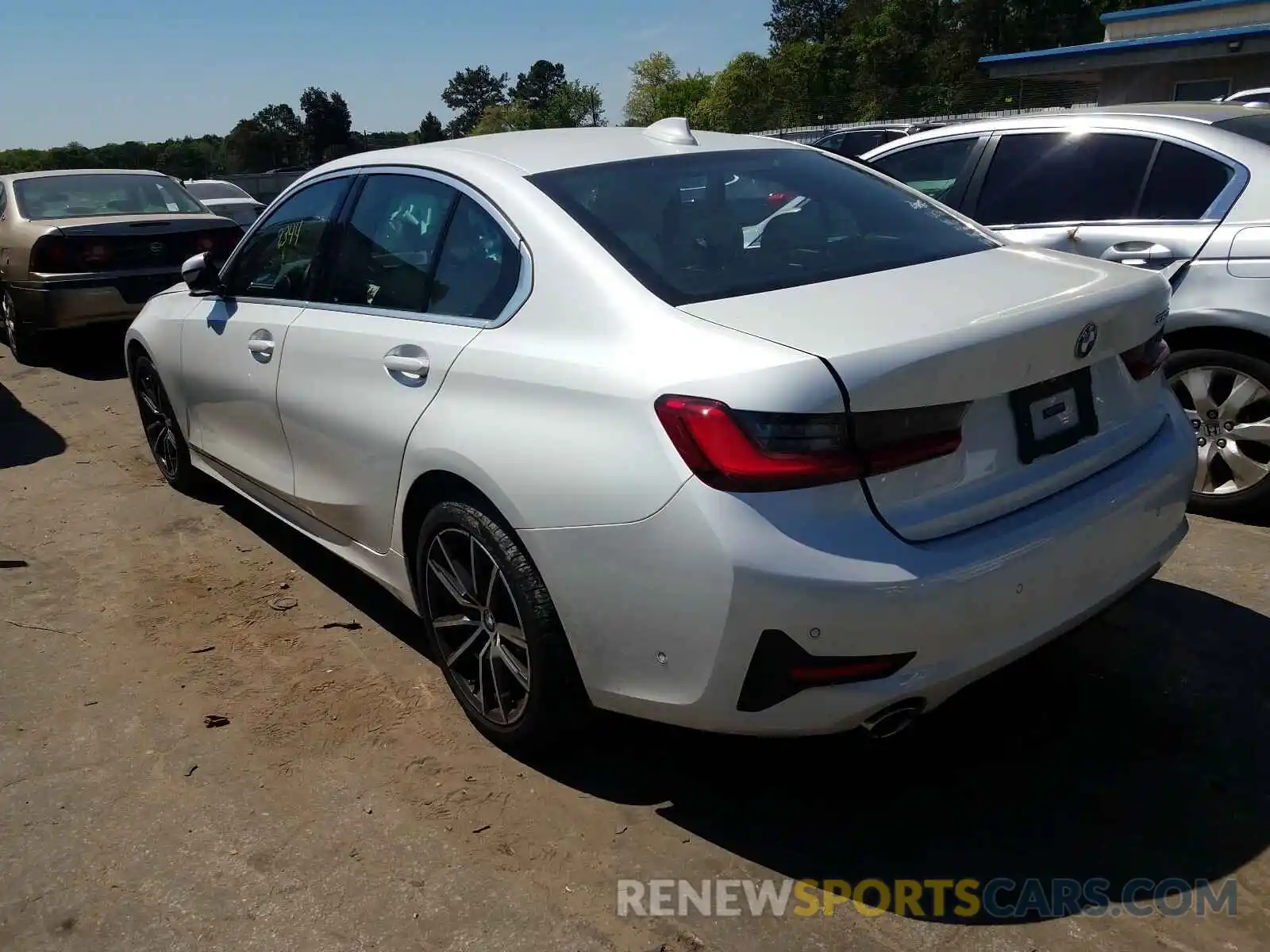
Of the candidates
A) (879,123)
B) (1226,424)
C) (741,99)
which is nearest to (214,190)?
(879,123)

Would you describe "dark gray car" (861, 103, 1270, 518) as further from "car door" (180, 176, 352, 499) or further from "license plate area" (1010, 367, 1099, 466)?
"car door" (180, 176, 352, 499)

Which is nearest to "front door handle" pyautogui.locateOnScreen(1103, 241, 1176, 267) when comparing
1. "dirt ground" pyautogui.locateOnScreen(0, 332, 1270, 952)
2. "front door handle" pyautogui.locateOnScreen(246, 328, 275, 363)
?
"dirt ground" pyautogui.locateOnScreen(0, 332, 1270, 952)

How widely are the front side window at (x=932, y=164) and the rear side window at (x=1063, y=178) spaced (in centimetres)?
22

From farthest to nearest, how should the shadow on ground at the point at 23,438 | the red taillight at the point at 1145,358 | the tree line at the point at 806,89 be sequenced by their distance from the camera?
the tree line at the point at 806,89 < the shadow on ground at the point at 23,438 < the red taillight at the point at 1145,358

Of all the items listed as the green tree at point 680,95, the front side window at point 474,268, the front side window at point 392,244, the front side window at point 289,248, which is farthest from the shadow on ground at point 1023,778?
the green tree at point 680,95

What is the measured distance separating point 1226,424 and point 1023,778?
229 cm

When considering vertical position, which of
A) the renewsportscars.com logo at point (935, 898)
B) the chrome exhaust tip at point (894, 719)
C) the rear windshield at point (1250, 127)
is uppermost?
the rear windshield at point (1250, 127)

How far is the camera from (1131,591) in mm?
2893

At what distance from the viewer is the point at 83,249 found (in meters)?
8.48

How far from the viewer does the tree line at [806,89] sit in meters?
36.0

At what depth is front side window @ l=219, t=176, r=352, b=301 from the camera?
3.95 metres

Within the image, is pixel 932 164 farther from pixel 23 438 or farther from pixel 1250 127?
pixel 23 438

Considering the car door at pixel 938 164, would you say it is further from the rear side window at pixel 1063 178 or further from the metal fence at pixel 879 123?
the metal fence at pixel 879 123

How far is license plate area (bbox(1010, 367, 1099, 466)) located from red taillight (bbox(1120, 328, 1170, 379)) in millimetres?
229
